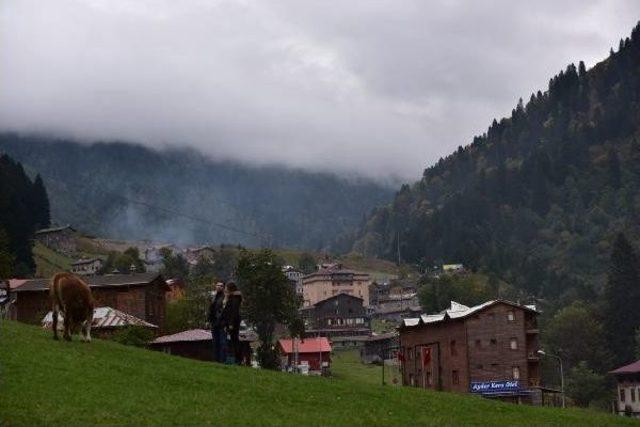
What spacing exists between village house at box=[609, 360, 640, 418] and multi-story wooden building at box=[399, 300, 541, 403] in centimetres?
2223

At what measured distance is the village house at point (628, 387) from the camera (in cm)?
12744

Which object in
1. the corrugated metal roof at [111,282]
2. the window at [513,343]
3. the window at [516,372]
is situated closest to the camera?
the corrugated metal roof at [111,282]

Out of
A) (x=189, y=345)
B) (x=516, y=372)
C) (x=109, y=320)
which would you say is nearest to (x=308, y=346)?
(x=516, y=372)

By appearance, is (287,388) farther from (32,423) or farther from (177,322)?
(177,322)

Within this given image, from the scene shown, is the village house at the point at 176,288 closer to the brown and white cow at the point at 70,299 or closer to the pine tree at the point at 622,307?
the pine tree at the point at 622,307

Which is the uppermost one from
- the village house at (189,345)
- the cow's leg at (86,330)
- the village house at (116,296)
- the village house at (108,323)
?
the village house at (116,296)

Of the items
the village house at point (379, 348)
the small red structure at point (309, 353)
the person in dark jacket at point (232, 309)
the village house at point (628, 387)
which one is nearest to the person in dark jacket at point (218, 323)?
the person in dark jacket at point (232, 309)

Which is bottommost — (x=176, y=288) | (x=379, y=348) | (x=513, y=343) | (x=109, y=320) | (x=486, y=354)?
(x=486, y=354)

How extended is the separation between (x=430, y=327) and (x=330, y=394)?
298 ft

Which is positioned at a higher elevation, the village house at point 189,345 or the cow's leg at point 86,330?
the village house at point 189,345

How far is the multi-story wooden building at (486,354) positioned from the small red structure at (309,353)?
98.6ft

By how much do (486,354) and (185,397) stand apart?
89755 mm

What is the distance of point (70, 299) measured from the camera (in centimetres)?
2956

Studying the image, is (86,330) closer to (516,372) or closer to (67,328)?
(67,328)
